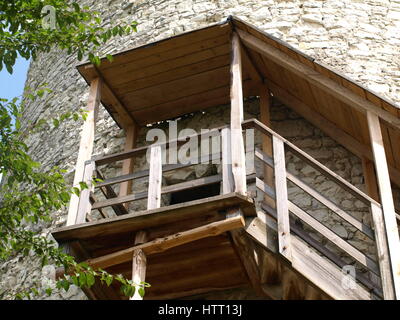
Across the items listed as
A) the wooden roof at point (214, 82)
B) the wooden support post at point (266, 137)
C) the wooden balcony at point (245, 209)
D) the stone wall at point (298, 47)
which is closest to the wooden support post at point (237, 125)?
the wooden balcony at point (245, 209)

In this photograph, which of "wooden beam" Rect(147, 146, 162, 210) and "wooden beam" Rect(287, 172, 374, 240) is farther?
"wooden beam" Rect(147, 146, 162, 210)

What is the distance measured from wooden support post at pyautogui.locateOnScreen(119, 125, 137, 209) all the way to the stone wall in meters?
0.16

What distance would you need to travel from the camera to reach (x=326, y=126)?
25.1 ft

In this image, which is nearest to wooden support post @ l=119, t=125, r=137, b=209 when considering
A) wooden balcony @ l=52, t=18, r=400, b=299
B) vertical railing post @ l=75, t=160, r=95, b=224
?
wooden balcony @ l=52, t=18, r=400, b=299

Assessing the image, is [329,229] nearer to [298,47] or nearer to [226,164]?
[226,164]

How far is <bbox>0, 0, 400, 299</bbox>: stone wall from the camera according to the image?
757cm

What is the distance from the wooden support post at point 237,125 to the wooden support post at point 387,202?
1.13 metres

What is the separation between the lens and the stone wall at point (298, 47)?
757 centimetres

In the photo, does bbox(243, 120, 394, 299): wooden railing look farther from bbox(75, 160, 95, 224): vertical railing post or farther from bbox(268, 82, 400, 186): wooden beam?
bbox(75, 160, 95, 224): vertical railing post

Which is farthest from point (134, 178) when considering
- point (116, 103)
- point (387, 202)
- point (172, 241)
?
point (387, 202)

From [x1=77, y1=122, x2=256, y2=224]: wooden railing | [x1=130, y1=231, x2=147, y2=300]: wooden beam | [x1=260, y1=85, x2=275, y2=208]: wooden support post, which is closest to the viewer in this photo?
[x1=130, y1=231, x2=147, y2=300]: wooden beam

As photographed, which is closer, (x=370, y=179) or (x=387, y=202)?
(x=387, y=202)

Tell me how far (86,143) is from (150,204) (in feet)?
4.33
